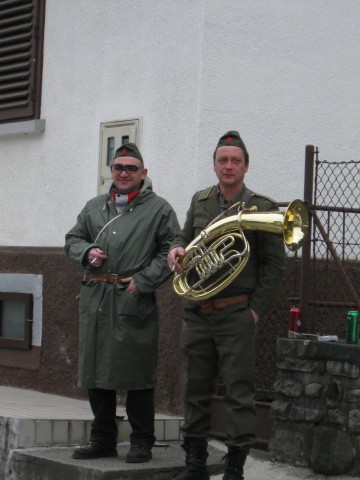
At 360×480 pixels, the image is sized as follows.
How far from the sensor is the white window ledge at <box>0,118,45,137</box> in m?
9.67

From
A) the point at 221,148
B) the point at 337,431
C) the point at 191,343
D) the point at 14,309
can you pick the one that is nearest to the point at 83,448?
the point at 191,343

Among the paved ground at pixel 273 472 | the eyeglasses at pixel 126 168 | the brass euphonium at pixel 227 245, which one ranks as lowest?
the paved ground at pixel 273 472

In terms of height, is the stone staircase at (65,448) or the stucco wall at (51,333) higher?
the stucco wall at (51,333)

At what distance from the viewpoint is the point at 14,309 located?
9.86 m

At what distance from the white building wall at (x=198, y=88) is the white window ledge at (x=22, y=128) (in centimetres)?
9

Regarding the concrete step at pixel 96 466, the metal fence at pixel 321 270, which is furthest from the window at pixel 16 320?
the metal fence at pixel 321 270

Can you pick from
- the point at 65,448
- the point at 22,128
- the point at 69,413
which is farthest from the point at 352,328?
the point at 22,128

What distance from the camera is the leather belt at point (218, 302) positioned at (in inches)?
256

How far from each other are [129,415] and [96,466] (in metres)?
0.38

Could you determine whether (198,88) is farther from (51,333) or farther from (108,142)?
(51,333)

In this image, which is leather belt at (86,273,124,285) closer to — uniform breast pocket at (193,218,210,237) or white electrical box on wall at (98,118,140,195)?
uniform breast pocket at (193,218,210,237)

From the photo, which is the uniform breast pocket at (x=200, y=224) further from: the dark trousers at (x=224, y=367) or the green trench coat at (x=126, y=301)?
the dark trousers at (x=224, y=367)

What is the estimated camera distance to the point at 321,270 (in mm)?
7969

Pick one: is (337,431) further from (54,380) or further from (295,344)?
(54,380)
